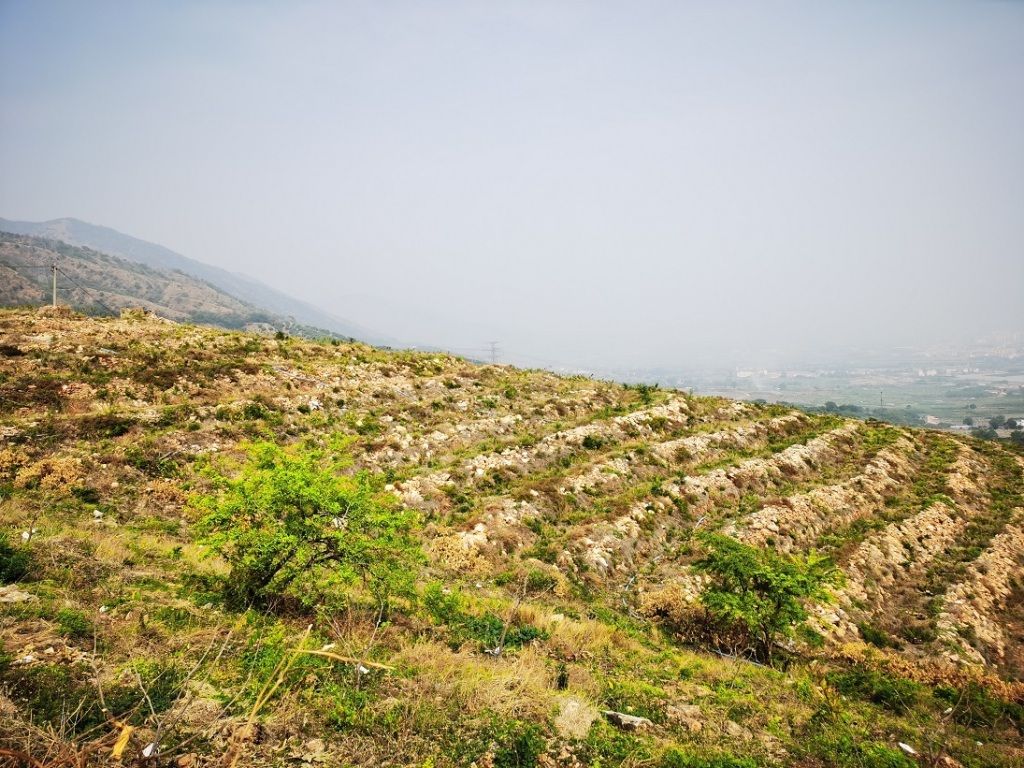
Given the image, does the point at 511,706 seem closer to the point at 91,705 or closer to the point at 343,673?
the point at 343,673

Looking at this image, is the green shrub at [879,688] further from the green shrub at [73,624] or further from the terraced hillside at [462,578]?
the green shrub at [73,624]

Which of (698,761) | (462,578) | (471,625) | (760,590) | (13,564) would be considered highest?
(13,564)

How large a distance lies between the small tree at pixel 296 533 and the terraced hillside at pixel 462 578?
137 mm

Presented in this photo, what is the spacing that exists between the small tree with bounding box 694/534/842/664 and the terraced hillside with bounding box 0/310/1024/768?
2.14 feet

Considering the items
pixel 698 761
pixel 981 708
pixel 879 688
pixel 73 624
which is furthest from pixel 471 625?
pixel 981 708

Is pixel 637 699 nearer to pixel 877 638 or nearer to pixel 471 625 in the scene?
pixel 471 625

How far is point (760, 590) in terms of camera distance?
1295 cm

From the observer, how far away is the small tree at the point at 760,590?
1213 cm

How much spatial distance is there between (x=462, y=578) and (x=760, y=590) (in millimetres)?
9380

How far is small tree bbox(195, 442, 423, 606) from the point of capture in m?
8.79

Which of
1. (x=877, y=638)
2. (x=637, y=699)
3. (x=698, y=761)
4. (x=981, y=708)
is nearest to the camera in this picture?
(x=698, y=761)

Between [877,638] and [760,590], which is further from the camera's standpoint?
[877,638]

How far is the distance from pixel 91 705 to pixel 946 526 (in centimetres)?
3404

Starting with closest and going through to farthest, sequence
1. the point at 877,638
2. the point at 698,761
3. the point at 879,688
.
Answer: the point at 698,761 < the point at 879,688 < the point at 877,638
